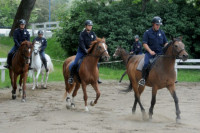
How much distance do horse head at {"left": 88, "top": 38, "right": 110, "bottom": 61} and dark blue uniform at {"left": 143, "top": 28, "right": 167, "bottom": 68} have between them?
1.18 metres

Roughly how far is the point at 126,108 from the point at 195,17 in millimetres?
17081

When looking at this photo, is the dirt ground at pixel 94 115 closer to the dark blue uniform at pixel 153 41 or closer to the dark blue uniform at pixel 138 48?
the dark blue uniform at pixel 153 41

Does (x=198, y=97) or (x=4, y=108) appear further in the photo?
(x=198, y=97)

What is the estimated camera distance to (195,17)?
27609mm

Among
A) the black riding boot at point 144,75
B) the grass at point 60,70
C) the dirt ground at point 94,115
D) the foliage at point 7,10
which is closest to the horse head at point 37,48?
the dirt ground at point 94,115

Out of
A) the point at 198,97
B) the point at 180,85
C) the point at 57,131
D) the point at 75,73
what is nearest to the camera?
the point at 57,131

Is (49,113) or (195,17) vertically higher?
(195,17)

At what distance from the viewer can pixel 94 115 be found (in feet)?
35.3

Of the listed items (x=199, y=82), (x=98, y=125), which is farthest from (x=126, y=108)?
(x=199, y=82)

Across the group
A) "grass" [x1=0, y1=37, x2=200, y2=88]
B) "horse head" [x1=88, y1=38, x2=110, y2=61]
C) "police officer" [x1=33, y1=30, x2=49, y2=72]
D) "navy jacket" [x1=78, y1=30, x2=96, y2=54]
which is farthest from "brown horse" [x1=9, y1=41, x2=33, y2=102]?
"grass" [x1=0, y1=37, x2=200, y2=88]

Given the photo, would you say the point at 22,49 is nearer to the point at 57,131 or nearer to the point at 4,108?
the point at 4,108

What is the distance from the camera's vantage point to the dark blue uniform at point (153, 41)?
10602mm

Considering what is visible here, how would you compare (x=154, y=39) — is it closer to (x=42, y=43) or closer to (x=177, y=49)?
(x=177, y=49)

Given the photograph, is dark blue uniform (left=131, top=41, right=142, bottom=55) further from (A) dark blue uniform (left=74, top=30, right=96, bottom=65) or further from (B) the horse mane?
(B) the horse mane
